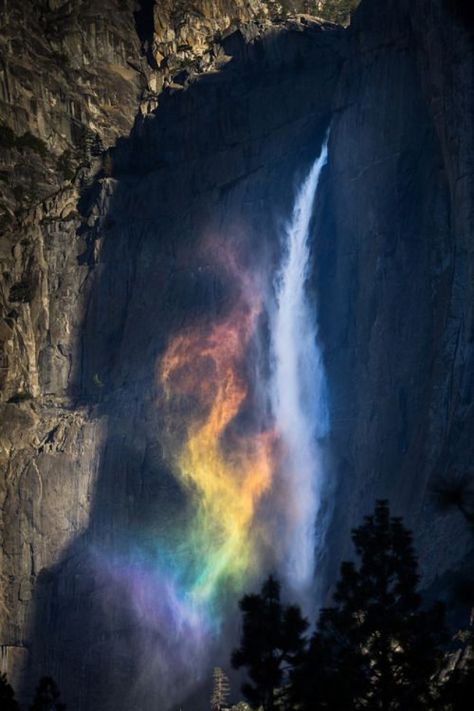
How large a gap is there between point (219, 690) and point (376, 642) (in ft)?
125

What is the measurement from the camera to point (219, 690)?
72.3 m

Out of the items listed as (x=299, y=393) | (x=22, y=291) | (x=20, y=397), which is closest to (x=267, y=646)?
(x=299, y=393)

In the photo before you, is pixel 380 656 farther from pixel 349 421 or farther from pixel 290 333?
pixel 290 333

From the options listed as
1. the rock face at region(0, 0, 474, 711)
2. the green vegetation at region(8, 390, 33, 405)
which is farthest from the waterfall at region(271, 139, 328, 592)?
the green vegetation at region(8, 390, 33, 405)

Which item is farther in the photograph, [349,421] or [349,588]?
[349,421]

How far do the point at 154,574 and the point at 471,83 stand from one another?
3986cm

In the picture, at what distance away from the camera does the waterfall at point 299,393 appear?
82.7 meters

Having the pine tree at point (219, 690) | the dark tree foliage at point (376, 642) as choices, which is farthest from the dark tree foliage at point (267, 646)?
the pine tree at point (219, 690)

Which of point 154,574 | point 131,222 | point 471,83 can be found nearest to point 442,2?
point 471,83

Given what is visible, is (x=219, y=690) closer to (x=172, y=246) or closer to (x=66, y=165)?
(x=172, y=246)

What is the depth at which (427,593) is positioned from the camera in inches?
2382

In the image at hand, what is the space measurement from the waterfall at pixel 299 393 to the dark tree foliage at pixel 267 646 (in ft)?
149

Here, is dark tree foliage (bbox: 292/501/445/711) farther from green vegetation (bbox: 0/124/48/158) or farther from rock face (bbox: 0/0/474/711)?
green vegetation (bbox: 0/124/48/158)

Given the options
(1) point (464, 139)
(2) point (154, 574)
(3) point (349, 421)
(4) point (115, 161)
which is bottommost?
(2) point (154, 574)
